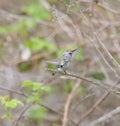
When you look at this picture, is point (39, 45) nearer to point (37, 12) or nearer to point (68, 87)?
point (68, 87)

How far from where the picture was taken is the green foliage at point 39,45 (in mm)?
3475

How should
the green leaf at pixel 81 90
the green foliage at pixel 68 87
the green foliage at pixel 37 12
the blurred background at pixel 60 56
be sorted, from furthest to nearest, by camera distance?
the green foliage at pixel 37 12 → the green foliage at pixel 68 87 → the green leaf at pixel 81 90 → the blurred background at pixel 60 56

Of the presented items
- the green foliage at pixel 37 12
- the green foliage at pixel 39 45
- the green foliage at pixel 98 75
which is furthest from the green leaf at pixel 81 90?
the green foliage at pixel 37 12

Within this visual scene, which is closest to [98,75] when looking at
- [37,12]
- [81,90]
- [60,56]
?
[81,90]

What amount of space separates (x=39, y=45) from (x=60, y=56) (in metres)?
0.72

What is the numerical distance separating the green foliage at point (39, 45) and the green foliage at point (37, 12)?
54 cm

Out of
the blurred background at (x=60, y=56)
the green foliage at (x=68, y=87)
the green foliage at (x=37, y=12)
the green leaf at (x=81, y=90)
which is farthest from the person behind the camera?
the green foliage at (x=37, y=12)

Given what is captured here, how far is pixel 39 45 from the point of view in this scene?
3465 millimetres

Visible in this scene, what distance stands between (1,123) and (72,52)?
983 millimetres

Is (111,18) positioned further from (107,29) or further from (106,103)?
(106,103)

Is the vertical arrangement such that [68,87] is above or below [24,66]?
below

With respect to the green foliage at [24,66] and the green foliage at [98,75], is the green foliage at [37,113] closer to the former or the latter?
the green foliage at [98,75]

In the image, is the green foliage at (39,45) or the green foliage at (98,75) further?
the green foliage at (39,45)

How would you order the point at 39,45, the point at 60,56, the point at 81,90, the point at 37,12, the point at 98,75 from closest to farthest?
the point at 60,56
the point at 81,90
the point at 98,75
the point at 39,45
the point at 37,12
